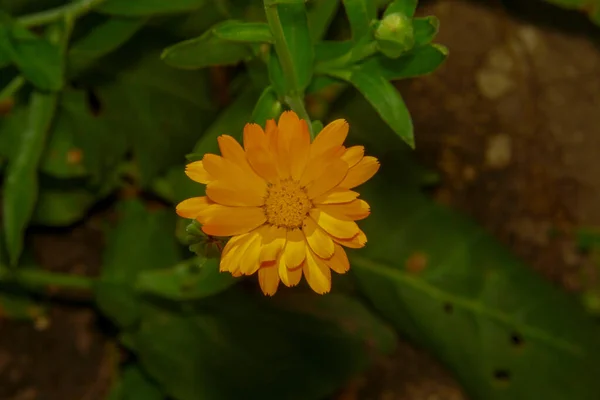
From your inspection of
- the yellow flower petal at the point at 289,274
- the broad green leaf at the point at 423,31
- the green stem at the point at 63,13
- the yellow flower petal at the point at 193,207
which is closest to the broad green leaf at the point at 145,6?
the green stem at the point at 63,13

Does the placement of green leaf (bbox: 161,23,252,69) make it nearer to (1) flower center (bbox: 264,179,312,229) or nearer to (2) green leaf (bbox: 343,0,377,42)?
(2) green leaf (bbox: 343,0,377,42)

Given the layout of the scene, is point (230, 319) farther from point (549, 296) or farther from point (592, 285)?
point (592, 285)

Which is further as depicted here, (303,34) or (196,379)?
(196,379)

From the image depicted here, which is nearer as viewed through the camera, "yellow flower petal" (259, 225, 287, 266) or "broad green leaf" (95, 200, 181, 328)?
"yellow flower petal" (259, 225, 287, 266)

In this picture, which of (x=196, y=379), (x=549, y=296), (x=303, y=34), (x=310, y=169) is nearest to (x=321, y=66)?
(x=303, y=34)

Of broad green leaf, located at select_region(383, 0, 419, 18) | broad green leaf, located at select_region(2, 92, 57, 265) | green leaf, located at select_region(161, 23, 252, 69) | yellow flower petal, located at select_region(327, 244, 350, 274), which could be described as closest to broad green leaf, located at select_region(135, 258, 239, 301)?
broad green leaf, located at select_region(2, 92, 57, 265)

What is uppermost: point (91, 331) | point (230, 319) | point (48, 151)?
point (48, 151)

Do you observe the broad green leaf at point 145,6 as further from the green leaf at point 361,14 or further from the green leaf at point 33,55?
the green leaf at point 361,14
